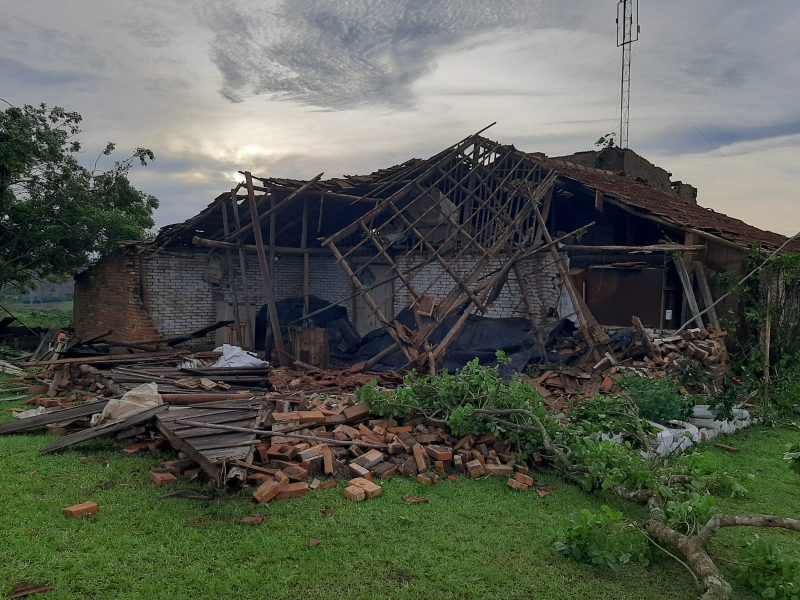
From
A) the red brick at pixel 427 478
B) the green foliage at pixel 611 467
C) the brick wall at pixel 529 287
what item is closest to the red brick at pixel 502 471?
the red brick at pixel 427 478

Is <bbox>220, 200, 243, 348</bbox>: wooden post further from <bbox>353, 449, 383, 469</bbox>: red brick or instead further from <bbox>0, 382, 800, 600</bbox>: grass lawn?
<bbox>353, 449, 383, 469</bbox>: red brick

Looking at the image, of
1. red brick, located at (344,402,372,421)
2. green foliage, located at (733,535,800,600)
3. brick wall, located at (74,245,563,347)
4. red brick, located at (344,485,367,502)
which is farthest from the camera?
brick wall, located at (74,245,563,347)

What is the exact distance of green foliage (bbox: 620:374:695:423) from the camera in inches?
302

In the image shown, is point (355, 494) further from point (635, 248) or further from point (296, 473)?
Answer: point (635, 248)

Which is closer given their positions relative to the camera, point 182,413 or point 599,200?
point 182,413

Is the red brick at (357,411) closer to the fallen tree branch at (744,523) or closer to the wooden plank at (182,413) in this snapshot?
the wooden plank at (182,413)

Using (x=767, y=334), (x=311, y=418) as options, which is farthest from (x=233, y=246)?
(x=767, y=334)

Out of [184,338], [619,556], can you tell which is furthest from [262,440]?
[184,338]

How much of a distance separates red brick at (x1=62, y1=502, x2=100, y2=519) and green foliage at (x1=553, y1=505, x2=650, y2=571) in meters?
4.12

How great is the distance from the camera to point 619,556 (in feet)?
13.9

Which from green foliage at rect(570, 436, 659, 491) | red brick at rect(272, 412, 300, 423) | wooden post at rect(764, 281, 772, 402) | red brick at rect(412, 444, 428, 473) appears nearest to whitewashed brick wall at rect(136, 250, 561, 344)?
wooden post at rect(764, 281, 772, 402)

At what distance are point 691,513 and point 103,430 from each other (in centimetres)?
627

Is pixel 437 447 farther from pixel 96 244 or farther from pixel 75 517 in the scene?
pixel 96 244

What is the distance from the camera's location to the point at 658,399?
7730mm
